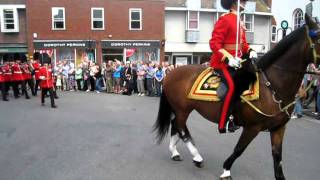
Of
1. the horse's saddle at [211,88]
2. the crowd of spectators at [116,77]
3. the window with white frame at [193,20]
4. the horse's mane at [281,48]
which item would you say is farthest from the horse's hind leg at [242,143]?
the window with white frame at [193,20]

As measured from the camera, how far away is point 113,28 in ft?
108

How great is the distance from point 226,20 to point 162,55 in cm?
2796

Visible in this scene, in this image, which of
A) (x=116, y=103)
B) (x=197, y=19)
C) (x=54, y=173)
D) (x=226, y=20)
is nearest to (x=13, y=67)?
(x=116, y=103)

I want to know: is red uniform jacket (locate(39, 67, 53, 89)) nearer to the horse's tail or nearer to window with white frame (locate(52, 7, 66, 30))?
the horse's tail

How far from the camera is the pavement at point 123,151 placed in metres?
6.04

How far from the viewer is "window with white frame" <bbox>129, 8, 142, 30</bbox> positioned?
33.1 metres

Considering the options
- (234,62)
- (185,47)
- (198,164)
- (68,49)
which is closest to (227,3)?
(234,62)

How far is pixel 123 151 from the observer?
744 centimetres

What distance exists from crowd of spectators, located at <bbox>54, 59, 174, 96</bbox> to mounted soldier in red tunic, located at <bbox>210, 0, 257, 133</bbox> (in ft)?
42.1

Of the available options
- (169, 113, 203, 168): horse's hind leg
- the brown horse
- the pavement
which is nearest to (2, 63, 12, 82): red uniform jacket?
the pavement

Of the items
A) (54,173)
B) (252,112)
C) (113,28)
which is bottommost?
(54,173)

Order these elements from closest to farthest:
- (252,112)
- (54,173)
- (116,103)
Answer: (252,112) → (54,173) → (116,103)

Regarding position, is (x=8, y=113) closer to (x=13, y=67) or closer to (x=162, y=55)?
(x=13, y=67)

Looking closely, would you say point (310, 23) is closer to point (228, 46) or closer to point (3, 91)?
point (228, 46)
